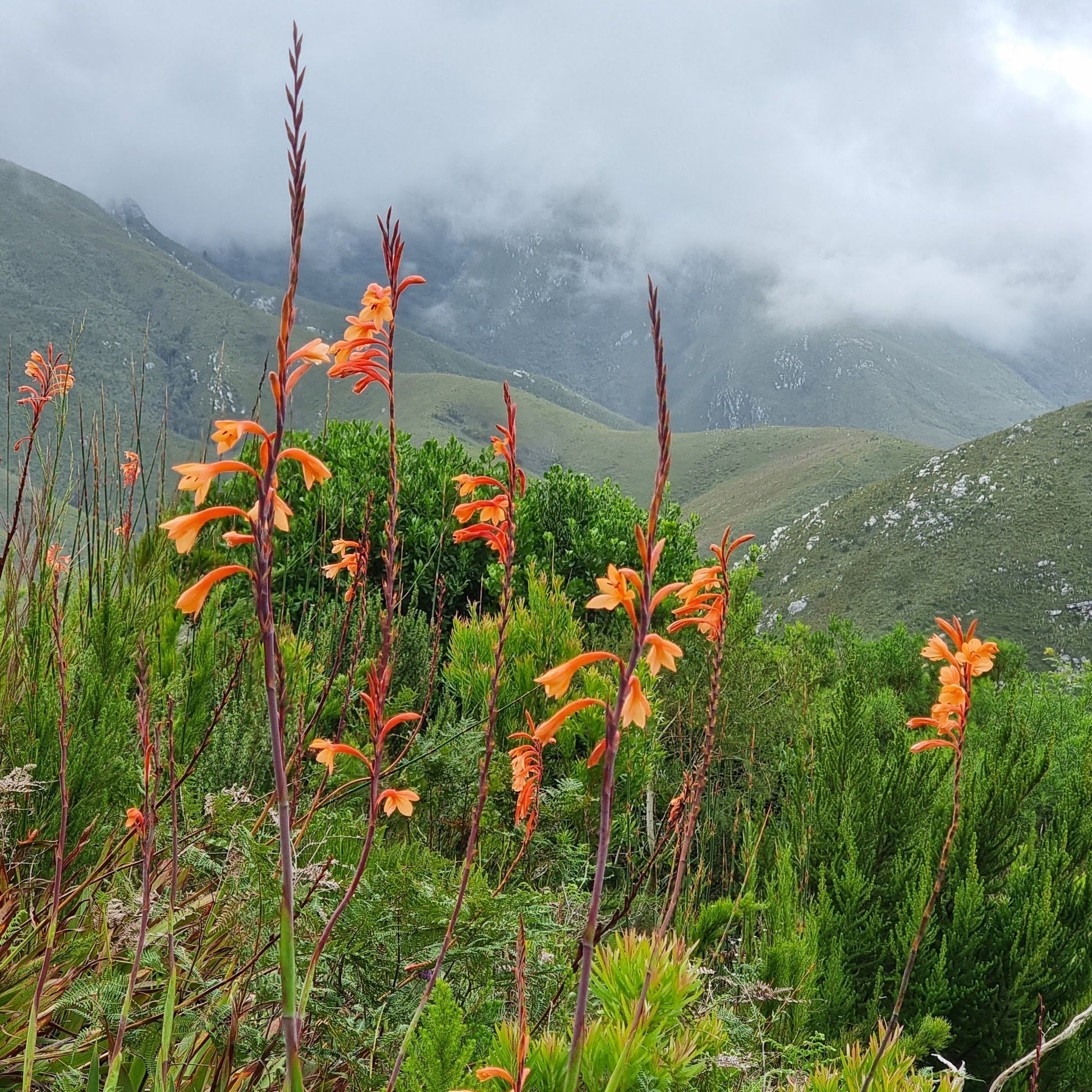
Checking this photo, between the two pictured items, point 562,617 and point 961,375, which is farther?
point 961,375

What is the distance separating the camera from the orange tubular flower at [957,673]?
164 cm

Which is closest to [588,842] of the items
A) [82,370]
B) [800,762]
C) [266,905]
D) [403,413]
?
[800,762]

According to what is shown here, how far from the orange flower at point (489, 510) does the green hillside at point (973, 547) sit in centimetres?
2649

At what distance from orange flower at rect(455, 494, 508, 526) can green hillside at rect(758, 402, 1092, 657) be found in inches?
1043

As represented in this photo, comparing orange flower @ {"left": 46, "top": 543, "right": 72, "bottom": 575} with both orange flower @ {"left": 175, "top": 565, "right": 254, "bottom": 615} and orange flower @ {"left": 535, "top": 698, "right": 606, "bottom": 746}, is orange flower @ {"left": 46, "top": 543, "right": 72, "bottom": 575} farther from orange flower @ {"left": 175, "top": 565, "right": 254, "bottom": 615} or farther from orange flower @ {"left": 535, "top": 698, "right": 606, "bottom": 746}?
orange flower @ {"left": 535, "top": 698, "right": 606, "bottom": 746}

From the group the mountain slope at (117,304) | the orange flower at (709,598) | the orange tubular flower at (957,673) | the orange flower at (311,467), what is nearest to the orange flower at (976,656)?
the orange tubular flower at (957,673)

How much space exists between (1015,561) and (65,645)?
3086cm

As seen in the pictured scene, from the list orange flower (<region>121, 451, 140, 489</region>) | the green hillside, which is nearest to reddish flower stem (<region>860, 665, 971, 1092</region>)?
orange flower (<region>121, 451, 140, 489</region>)

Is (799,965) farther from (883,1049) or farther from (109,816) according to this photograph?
(109,816)

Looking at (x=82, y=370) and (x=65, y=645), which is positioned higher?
(x=82, y=370)

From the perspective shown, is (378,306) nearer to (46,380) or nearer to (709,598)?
(709,598)

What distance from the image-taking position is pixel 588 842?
317 centimetres

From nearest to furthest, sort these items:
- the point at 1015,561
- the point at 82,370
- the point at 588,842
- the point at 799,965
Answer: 1. the point at 799,965
2. the point at 588,842
3. the point at 1015,561
4. the point at 82,370

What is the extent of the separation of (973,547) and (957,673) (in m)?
31.7
